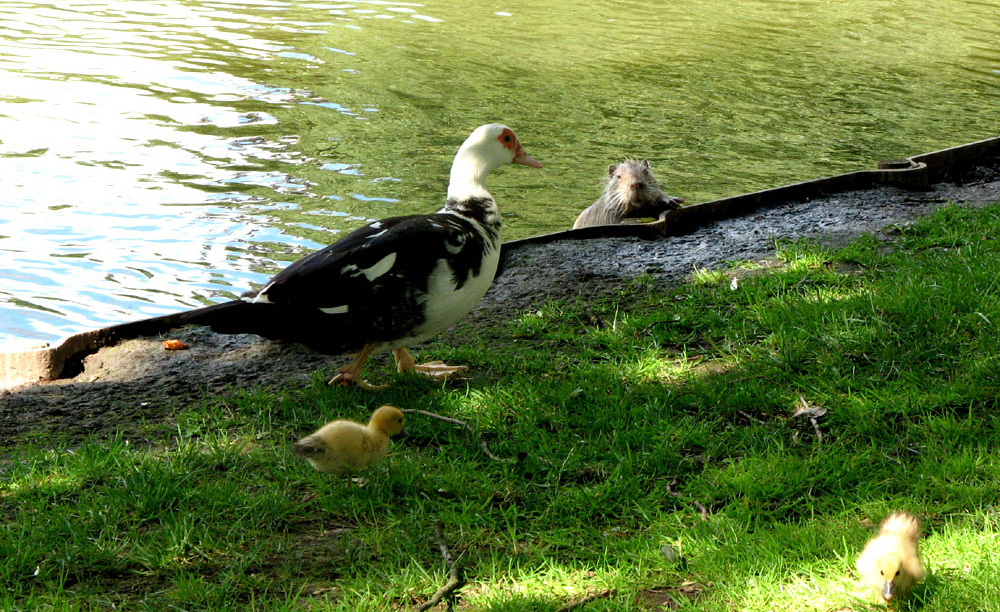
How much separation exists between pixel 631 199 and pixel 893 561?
6356 mm

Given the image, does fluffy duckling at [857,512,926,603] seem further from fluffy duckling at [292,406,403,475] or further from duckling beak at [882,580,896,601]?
fluffy duckling at [292,406,403,475]

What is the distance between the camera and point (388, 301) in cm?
486

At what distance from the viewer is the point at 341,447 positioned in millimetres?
3914

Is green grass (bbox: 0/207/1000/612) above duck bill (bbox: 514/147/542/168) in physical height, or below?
below

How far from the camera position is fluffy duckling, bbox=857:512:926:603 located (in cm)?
306

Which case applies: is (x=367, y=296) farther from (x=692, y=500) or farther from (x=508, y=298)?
(x=692, y=500)

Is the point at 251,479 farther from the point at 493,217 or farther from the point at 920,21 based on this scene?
the point at 920,21

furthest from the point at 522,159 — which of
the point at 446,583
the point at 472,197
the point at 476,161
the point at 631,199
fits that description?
the point at 631,199

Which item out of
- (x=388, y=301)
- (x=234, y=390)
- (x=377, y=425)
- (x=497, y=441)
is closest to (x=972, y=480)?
(x=497, y=441)

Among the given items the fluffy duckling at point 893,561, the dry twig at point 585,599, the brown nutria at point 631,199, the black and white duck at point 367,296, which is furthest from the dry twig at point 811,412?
the brown nutria at point 631,199

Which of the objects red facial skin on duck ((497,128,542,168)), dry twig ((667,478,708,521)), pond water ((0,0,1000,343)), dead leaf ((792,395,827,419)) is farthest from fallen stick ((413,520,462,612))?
pond water ((0,0,1000,343))

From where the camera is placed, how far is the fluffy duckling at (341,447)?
3.90 m

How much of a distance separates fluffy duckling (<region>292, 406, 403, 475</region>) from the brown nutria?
5207mm

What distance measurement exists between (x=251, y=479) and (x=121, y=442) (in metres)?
0.72
